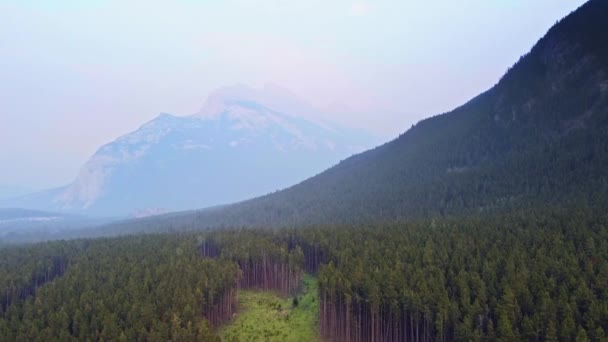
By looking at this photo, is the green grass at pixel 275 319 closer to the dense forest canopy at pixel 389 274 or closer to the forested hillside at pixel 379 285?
the dense forest canopy at pixel 389 274

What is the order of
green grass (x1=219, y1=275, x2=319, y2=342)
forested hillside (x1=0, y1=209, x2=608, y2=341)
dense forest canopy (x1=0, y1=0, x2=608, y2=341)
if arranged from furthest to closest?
1. green grass (x1=219, y1=275, x2=319, y2=342)
2. dense forest canopy (x1=0, y1=0, x2=608, y2=341)
3. forested hillside (x1=0, y1=209, x2=608, y2=341)

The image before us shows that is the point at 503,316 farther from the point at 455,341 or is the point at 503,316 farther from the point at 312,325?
the point at 312,325

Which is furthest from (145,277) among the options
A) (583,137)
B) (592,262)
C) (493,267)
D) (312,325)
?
(583,137)

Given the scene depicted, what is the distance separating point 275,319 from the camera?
3457 inches

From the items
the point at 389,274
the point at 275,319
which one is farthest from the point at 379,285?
the point at 275,319

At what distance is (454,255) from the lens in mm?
84250

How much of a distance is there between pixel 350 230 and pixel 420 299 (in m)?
54.1

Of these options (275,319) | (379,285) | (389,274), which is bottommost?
(275,319)

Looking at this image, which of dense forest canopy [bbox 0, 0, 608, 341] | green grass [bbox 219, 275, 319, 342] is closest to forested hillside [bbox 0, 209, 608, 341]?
dense forest canopy [bbox 0, 0, 608, 341]

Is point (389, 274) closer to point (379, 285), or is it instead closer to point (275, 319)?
point (379, 285)

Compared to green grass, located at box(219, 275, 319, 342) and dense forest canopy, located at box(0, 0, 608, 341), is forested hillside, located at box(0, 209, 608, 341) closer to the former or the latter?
dense forest canopy, located at box(0, 0, 608, 341)

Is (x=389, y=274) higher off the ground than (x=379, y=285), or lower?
higher

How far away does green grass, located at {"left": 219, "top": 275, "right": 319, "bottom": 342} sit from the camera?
3199 inches

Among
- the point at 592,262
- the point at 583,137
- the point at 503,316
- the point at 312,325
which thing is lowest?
the point at 312,325
